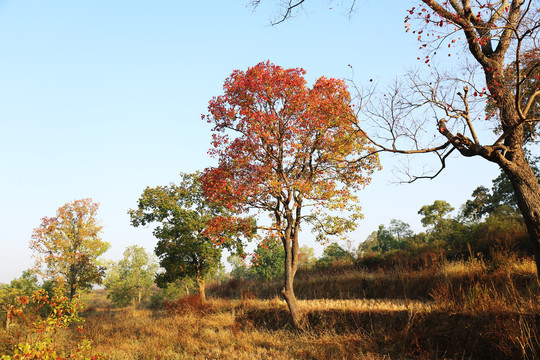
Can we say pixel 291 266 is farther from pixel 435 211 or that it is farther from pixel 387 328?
pixel 435 211

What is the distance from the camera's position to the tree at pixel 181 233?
24.4m

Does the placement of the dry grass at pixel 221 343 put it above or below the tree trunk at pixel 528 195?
below

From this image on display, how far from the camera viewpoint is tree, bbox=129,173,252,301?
24.4 metres

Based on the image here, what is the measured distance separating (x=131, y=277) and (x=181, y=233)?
28558 millimetres

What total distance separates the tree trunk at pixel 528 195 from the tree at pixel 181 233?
65.5 feet

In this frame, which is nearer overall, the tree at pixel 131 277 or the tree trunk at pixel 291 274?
the tree trunk at pixel 291 274

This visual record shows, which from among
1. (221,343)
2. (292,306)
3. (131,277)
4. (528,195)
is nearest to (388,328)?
(292,306)

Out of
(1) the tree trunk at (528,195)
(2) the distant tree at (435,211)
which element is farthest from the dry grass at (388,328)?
(2) the distant tree at (435,211)

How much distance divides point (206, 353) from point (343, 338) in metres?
4.14

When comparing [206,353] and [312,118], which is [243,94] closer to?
[312,118]

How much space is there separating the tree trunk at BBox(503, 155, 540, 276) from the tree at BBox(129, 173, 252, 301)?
19968 mm

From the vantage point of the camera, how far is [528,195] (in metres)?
6.23

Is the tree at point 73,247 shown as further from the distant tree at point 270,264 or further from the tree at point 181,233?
the distant tree at point 270,264

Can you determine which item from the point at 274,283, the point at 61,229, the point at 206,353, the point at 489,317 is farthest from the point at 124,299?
the point at 489,317
